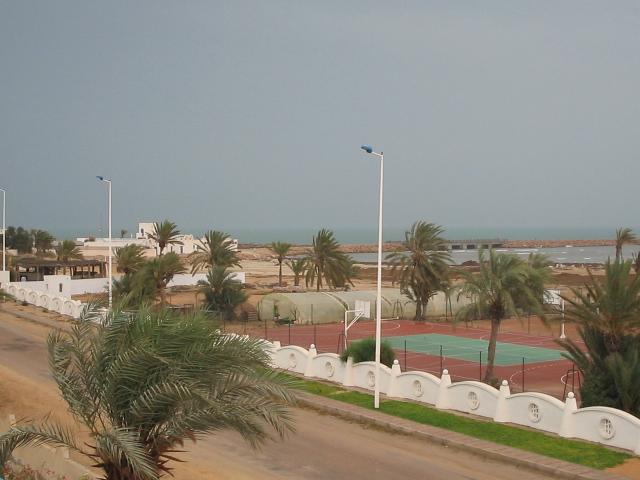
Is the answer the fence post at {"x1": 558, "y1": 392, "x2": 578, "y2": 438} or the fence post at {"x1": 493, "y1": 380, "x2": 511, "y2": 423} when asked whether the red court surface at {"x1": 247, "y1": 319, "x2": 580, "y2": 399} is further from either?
the fence post at {"x1": 558, "y1": 392, "x2": 578, "y2": 438}

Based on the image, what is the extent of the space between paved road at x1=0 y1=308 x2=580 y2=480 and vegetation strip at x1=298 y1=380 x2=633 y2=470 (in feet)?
3.63

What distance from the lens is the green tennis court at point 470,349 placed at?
107ft

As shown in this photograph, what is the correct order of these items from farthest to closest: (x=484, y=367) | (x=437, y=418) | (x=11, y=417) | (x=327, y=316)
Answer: (x=327, y=316), (x=484, y=367), (x=437, y=418), (x=11, y=417)

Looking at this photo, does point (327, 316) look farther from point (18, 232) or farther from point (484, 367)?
point (18, 232)

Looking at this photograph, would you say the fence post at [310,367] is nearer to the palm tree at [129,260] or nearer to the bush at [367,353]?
the bush at [367,353]

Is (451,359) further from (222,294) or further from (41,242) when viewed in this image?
(41,242)

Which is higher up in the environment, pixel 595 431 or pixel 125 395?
pixel 125 395

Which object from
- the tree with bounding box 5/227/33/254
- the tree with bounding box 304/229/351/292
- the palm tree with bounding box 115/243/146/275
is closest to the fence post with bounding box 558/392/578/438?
the tree with bounding box 304/229/351/292

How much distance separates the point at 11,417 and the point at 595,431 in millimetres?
12756

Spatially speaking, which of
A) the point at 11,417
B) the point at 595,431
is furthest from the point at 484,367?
the point at 11,417

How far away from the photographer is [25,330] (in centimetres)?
3941

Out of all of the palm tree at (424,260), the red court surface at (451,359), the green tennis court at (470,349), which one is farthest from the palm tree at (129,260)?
Result: the green tennis court at (470,349)

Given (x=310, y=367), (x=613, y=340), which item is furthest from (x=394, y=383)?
(x=613, y=340)

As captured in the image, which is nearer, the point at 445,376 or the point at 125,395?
the point at 125,395
